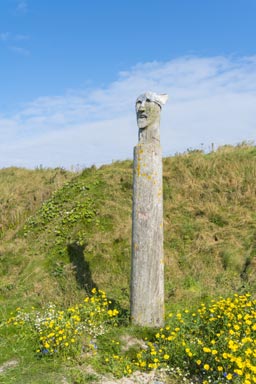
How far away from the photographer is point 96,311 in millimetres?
6305

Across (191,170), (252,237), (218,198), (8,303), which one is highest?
(191,170)

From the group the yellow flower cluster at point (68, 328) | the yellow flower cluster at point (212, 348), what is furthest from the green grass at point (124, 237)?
the yellow flower cluster at point (212, 348)

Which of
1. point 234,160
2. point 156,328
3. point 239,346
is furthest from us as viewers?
point 234,160

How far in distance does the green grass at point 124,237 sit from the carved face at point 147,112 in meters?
3.98

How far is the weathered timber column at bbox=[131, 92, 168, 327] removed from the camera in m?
6.09

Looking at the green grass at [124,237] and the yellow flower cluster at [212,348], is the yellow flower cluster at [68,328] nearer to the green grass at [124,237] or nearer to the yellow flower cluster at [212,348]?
the green grass at [124,237]

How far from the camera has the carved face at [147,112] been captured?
634cm

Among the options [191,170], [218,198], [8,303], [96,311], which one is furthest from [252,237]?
[8,303]

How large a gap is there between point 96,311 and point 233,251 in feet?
15.7

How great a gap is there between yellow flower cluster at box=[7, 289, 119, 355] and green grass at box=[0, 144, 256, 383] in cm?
54

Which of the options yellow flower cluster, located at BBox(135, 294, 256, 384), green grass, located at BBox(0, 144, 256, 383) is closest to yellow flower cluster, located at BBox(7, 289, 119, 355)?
green grass, located at BBox(0, 144, 256, 383)

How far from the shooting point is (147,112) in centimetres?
635

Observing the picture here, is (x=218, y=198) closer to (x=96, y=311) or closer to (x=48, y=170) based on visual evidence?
(x=96, y=311)

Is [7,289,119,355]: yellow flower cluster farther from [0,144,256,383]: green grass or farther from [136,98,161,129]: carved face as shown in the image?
[136,98,161,129]: carved face
